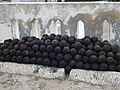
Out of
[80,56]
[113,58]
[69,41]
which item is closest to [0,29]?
[69,41]

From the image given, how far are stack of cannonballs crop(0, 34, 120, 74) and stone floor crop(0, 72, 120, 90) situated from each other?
0.17m

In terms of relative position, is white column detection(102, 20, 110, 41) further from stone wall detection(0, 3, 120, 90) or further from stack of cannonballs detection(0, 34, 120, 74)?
stack of cannonballs detection(0, 34, 120, 74)

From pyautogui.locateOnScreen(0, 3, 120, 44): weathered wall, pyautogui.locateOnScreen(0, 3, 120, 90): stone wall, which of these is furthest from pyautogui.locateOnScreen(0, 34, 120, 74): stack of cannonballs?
pyautogui.locateOnScreen(0, 3, 120, 44): weathered wall

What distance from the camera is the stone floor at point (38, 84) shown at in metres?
2.16

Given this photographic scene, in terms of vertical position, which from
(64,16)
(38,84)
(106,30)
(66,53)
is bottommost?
(38,84)

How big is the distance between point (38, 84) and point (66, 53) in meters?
0.42

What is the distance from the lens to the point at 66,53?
2.36m

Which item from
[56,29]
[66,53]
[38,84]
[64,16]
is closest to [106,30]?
[64,16]

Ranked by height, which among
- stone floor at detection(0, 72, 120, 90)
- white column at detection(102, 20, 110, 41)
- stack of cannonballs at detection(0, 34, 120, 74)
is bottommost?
stone floor at detection(0, 72, 120, 90)

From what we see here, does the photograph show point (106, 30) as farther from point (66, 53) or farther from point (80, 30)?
point (66, 53)

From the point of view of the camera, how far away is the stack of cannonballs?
2.26m

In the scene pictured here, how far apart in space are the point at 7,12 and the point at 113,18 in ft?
4.71

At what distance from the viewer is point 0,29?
3299 millimetres

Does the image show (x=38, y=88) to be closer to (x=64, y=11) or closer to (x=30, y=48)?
(x=30, y=48)
